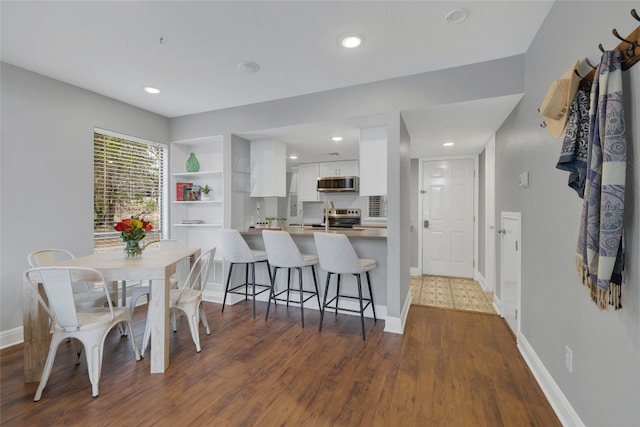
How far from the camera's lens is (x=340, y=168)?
5.88 meters

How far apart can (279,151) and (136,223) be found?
2143 mm

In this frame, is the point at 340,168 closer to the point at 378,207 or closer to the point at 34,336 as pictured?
the point at 378,207

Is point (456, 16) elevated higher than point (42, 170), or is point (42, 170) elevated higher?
point (456, 16)

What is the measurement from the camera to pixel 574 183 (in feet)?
4.56

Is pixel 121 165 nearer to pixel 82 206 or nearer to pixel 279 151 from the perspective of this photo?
pixel 82 206

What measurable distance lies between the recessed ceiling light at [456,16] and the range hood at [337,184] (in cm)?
349

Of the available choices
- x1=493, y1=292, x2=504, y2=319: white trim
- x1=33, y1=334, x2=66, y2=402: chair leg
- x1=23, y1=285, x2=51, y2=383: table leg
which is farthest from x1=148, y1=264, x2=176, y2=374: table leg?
x1=493, y1=292, x2=504, y2=319: white trim

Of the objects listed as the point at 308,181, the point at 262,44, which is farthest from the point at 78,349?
the point at 308,181

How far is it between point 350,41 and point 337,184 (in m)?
3.41

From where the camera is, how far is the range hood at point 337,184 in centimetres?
540

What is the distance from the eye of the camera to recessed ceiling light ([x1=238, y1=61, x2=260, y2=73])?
2.56 metres

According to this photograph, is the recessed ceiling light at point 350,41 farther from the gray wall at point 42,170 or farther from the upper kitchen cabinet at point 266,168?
the gray wall at point 42,170

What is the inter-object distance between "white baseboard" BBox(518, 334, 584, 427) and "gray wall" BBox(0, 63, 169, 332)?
4.27 m

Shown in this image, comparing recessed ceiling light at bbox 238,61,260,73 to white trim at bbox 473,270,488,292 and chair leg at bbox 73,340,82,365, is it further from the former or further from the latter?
white trim at bbox 473,270,488,292
